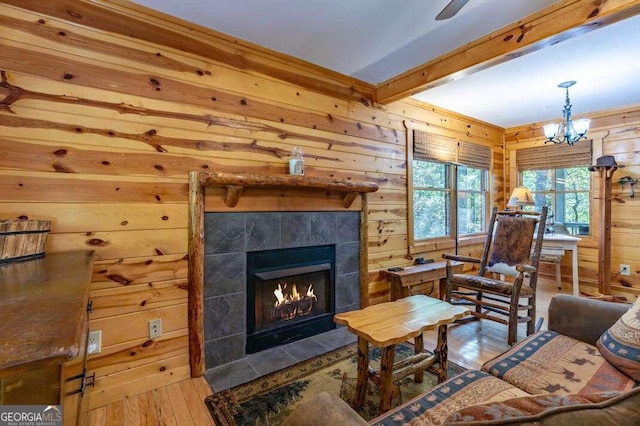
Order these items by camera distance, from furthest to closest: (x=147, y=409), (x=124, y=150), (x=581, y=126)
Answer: (x=581, y=126), (x=124, y=150), (x=147, y=409)

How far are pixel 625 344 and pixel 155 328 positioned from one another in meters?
2.62

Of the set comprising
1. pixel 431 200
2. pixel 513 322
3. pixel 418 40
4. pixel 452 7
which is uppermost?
pixel 418 40

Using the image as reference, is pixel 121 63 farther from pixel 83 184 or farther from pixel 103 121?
pixel 83 184

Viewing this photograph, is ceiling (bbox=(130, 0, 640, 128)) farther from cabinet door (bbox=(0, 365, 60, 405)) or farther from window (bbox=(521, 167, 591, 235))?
cabinet door (bbox=(0, 365, 60, 405))

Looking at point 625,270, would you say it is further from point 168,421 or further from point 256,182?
point 168,421

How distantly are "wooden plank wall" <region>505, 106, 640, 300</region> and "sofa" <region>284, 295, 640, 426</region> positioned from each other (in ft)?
10.3

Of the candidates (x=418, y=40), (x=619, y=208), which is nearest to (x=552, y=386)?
(x=418, y=40)

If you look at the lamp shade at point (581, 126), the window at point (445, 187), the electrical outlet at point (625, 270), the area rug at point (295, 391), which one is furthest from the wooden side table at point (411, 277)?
the electrical outlet at point (625, 270)

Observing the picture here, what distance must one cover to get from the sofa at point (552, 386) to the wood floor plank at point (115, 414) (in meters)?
1.45

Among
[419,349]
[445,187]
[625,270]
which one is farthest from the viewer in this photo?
[445,187]

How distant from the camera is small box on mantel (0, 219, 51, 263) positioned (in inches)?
52.0

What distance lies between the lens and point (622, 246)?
3.94 m

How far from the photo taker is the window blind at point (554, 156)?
4.23 metres

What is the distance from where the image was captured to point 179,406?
1.83 metres
